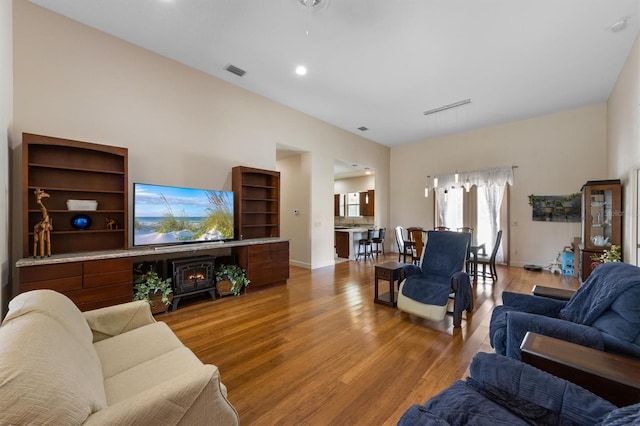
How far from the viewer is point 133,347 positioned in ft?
5.47

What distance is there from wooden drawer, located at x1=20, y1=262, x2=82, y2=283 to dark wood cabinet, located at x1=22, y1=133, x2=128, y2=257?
289 millimetres

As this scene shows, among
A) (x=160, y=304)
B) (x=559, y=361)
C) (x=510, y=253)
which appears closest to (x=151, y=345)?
(x=160, y=304)

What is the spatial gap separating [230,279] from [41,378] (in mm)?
3391

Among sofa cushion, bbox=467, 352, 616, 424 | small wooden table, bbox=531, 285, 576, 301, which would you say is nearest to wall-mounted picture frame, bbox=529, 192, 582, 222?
small wooden table, bbox=531, 285, 576, 301

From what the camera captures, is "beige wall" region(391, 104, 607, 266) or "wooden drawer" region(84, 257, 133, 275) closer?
"wooden drawer" region(84, 257, 133, 275)

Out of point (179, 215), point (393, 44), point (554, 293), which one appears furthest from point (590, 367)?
point (179, 215)

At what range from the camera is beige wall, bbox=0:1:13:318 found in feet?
8.04

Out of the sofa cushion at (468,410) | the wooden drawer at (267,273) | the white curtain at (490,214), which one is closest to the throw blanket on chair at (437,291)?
the sofa cushion at (468,410)

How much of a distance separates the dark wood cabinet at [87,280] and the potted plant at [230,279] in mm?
1160

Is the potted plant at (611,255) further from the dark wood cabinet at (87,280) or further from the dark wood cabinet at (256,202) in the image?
the dark wood cabinet at (87,280)

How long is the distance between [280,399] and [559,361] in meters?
1.73

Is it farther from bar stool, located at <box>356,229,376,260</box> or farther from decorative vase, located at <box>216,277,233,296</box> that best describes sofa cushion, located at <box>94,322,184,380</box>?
bar stool, located at <box>356,229,376,260</box>

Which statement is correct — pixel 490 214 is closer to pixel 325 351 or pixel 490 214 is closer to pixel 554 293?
pixel 554 293

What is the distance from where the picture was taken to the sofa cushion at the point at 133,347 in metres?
1.51
